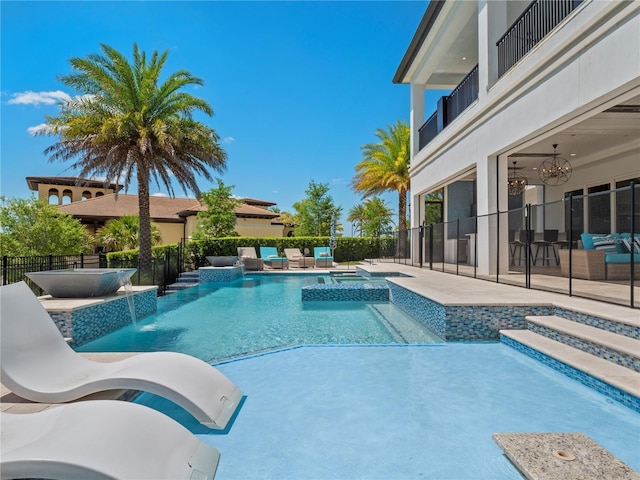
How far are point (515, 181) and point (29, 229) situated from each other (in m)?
19.4

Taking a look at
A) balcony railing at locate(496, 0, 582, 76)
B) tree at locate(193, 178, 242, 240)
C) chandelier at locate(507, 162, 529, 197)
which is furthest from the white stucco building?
tree at locate(193, 178, 242, 240)

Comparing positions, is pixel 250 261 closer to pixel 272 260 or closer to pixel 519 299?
pixel 272 260

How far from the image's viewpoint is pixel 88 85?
12531mm

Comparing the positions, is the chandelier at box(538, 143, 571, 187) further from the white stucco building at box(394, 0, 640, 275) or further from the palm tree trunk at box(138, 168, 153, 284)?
the palm tree trunk at box(138, 168, 153, 284)

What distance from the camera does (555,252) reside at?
1180 cm

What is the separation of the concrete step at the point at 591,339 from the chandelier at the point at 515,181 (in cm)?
865

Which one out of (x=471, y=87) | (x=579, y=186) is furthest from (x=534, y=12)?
(x=579, y=186)

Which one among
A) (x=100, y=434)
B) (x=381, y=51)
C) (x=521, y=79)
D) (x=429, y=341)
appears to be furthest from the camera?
(x=381, y=51)

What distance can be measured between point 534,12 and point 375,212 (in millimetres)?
29536

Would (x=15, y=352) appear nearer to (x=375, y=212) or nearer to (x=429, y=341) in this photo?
(x=429, y=341)

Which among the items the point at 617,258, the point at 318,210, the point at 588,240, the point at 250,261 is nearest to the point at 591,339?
the point at 617,258

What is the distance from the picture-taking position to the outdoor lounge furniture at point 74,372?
282 cm

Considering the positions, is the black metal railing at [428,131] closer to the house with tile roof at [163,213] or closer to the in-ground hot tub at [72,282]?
the in-ground hot tub at [72,282]

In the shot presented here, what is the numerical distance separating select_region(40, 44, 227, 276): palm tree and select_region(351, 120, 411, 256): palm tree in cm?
1157
